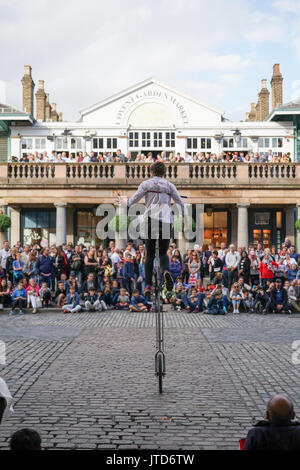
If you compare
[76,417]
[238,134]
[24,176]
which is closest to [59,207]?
[24,176]

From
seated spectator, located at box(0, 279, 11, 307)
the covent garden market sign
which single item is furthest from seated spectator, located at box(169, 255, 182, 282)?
the covent garden market sign

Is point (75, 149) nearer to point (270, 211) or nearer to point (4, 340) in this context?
point (270, 211)

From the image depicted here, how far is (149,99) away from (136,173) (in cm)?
763

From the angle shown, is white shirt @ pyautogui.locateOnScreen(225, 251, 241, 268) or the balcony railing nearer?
white shirt @ pyautogui.locateOnScreen(225, 251, 241, 268)

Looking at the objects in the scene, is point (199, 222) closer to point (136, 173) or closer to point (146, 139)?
point (136, 173)

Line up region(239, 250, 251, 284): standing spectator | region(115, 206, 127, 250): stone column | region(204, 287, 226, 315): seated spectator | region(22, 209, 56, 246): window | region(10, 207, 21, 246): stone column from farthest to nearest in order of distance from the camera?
region(22, 209, 56, 246): window, region(10, 207, 21, 246): stone column, region(115, 206, 127, 250): stone column, region(239, 250, 251, 284): standing spectator, region(204, 287, 226, 315): seated spectator

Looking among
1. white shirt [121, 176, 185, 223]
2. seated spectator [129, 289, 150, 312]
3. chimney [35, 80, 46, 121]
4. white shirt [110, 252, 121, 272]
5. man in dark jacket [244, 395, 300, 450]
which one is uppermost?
chimney [35, 80, 46, 121]

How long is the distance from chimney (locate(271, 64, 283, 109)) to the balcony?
9222 mm

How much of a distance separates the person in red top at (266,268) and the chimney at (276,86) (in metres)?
17.0

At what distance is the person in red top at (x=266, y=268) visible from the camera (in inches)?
640

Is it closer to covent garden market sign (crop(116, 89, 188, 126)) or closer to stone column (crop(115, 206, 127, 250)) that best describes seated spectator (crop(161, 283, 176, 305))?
stone column (crop(115, 206, 127, 250))

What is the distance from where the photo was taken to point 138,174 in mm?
23141

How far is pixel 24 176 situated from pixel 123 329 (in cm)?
1328

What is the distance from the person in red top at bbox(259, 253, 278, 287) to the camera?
1625 centimetres
